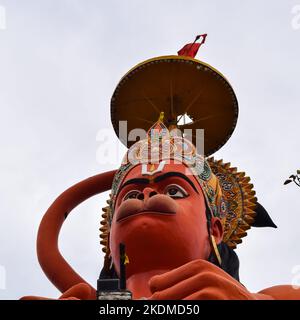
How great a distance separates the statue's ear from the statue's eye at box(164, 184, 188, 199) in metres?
1.71

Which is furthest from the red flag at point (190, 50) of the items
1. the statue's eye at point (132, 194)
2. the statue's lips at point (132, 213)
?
the statue's lips at point (132, 213)

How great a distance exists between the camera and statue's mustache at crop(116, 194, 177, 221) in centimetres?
813

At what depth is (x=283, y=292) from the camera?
25.7 feet

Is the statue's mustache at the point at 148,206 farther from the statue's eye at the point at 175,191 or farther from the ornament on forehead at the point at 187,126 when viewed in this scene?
the ornament on forehead at the point at 187,126

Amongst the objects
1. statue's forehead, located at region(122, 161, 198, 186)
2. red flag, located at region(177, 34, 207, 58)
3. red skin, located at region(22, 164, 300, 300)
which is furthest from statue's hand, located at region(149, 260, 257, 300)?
red flag, located at region(177, 34, 207, 58)

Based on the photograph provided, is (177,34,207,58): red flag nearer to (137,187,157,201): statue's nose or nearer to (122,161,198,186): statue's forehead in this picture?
(122,161,198,186): statue's forehead

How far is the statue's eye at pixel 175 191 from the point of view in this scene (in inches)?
341

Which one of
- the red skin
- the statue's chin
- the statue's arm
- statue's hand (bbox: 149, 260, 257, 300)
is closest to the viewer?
statue's hand (bbox: 149, 260, 257, 300)

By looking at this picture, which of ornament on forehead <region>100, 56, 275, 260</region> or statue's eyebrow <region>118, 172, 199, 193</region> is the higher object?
ornament on forehead <region>100, 56, 275, 260</region>

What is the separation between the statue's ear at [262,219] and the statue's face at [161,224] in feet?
4.85

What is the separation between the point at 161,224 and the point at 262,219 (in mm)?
2406

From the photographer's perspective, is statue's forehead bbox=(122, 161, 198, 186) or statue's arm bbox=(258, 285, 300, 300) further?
statue's forehead bbox=(122, 161, 198, 186)

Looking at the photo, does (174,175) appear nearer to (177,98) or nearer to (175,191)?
(175,191)

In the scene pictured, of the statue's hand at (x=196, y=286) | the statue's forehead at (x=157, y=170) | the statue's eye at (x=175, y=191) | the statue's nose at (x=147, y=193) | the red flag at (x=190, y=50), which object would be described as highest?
the red flag at (x=190, y=50)
